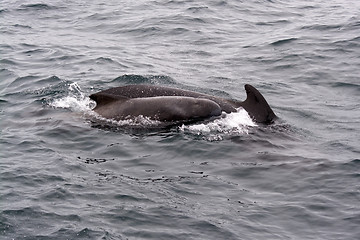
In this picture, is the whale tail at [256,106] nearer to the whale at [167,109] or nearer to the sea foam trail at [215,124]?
the sea foam trail at [215,124]

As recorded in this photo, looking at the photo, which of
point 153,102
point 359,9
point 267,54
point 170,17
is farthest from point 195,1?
point 153,102

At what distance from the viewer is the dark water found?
9.16m

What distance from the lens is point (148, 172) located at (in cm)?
1096

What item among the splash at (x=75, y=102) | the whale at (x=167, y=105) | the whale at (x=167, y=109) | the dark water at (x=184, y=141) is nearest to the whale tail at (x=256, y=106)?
the whale at (x=167, y=105)

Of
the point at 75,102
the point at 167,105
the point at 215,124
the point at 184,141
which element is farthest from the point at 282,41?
the point at 184,141

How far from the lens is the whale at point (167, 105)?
12852 millimetres

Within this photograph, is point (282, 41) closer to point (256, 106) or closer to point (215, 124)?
point (256, 106)

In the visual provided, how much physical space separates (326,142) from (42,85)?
7.78 meters

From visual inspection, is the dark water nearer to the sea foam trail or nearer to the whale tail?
the sea foam trail

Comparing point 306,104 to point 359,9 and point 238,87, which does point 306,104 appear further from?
point 359,9

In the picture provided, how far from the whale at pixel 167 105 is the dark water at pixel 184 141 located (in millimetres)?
283

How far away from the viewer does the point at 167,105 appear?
12883mm

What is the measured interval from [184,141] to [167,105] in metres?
0.99

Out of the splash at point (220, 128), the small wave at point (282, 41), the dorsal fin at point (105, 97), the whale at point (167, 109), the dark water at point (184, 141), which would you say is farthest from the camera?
the small wave at point (282, 41)
